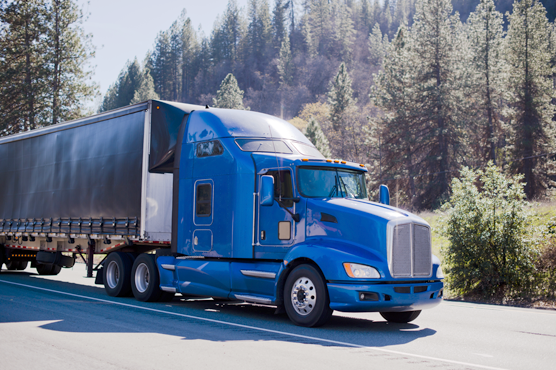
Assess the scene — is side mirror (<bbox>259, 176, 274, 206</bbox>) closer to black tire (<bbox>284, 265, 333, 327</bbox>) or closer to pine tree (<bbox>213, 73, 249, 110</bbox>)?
black tire (<bbox>284, 265, 333, 327</bbox>)

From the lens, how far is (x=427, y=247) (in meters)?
9.37

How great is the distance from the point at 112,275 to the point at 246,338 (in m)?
6.55

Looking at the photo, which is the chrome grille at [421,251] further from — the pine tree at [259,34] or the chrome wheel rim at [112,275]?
the pine tree at [259,34]

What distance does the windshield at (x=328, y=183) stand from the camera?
9.73 meters

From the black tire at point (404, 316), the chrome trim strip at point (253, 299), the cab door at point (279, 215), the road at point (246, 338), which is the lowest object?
the road at point (246, 338)

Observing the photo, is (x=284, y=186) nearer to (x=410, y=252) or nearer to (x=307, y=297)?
(x=307, y=297)

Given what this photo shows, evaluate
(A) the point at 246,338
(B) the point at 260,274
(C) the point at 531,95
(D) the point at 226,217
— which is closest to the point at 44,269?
(D) the point at 226,217

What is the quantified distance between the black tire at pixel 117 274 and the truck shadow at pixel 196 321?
0.32 meters

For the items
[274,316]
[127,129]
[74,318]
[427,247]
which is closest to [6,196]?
[127,129]

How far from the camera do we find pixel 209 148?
447 inches

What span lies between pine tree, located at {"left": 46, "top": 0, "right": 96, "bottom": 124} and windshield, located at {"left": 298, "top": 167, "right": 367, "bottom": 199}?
112 feet

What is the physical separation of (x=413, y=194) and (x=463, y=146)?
19.9 ft

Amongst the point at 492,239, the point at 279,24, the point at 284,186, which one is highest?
the point at 279,24

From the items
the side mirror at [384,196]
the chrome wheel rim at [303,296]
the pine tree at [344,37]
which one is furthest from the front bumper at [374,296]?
the pine tree at [344,37]
